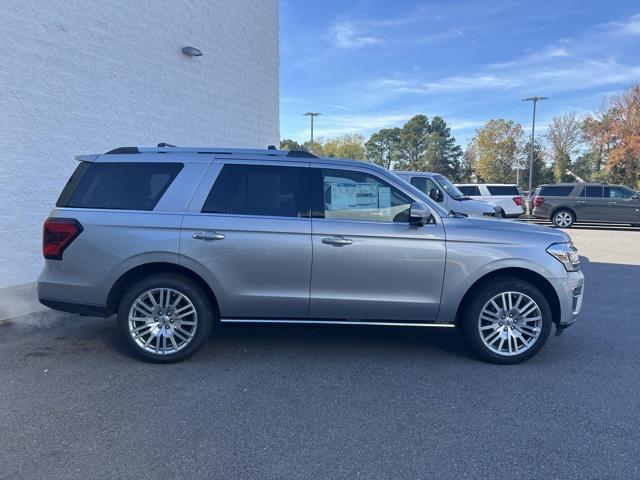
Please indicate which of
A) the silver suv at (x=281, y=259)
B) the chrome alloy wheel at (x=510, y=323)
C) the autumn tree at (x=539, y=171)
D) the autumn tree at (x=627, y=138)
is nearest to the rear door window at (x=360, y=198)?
the silver suv at (x=281, y=259)

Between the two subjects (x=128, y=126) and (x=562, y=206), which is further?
(x=562, y=206)

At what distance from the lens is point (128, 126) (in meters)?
8.64

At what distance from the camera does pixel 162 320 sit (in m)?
4.46

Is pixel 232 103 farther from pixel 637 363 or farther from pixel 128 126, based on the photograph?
pixel 637 363

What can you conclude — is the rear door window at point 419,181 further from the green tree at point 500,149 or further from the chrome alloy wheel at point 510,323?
the green tree at point 500,149

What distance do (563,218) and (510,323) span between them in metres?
17.0

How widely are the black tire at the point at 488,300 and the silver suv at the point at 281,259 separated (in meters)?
0.01

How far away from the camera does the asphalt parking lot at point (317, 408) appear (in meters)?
2.94

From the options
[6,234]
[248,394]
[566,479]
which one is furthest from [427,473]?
[6,234]

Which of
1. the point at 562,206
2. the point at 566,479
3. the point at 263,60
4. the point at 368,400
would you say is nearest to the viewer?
the point at 566,479

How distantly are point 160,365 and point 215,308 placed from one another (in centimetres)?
73

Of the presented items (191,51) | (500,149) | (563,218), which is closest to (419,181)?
(191,51)

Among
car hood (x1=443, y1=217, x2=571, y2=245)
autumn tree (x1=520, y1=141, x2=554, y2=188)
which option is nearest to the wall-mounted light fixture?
car hood (x1=443, y1=217, x2=571, y2=245)

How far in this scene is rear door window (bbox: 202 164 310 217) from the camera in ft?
14.8
